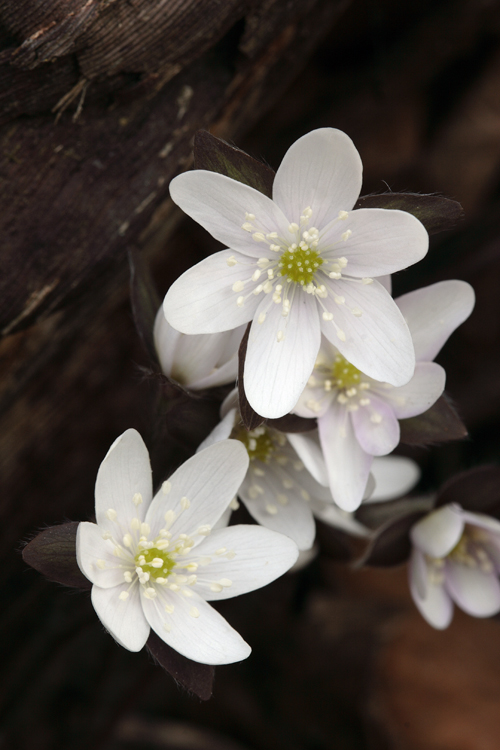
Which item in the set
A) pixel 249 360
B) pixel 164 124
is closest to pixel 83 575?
pixel 249 360

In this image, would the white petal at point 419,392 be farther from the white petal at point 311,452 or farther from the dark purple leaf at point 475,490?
the dark purple leaf at point 475,490

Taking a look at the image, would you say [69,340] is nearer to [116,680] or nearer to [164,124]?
[164,124]

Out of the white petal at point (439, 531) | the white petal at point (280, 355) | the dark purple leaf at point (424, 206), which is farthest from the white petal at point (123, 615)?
the dark purple leaf at point (424, 206)

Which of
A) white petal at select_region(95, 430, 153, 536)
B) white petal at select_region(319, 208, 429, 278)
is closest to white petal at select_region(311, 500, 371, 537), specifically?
white petal at select_region(95, 430, 153, 536)

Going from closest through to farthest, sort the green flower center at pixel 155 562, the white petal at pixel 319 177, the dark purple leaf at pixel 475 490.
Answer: the white petal at pixel 319 177 < the green flower center at pixel 155 562 < the dark purple leaf at pixel 475 490

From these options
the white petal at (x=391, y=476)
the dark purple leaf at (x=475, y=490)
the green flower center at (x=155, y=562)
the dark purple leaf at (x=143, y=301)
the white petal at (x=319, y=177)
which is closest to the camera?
the white petal at (x=319, y=177)

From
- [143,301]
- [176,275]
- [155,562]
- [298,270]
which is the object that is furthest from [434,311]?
[176,275]
